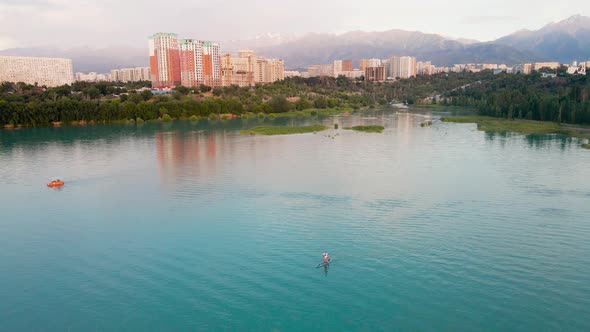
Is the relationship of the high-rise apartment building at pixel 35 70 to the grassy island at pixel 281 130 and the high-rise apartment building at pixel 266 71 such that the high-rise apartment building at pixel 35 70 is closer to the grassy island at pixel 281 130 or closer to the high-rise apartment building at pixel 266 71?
the high-rise apartment building at pixel 266 71

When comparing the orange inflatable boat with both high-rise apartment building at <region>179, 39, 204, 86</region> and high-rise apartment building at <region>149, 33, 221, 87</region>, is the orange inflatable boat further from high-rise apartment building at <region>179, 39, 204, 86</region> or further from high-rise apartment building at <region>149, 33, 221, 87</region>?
high-rise apartment building at <region>179, 39, 204, 86</region>

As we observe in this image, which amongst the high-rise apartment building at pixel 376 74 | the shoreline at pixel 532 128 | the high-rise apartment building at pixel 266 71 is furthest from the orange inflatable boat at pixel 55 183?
the high-rise apartment building at pixel 376 74

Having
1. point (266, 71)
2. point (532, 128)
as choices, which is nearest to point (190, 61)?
point (266, 71)

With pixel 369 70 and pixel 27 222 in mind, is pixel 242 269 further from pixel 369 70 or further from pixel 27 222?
pixel 369 70

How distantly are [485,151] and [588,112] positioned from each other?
2040 cm

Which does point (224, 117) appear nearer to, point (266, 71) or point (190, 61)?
point (190, 61)

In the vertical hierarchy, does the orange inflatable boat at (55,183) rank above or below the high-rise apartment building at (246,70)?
below

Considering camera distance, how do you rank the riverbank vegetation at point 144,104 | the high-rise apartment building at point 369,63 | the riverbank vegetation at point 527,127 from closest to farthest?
the riverbank vegetation at point 527,127 → the riverbank vegetation at point 144,104 → the high-rise apartment building at point 369,63

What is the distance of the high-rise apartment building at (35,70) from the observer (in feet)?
284

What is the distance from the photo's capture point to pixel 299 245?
13.7 meters

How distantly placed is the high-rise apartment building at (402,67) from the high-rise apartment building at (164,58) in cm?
7421

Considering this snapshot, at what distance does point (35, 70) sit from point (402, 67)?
101002 mm

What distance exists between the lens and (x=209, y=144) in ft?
117

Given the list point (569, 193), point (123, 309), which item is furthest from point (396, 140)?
point (123, 309)
